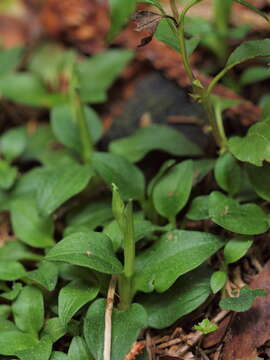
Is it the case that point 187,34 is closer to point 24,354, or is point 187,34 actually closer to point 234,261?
point 234,261

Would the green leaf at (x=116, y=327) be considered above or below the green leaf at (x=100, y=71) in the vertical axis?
below

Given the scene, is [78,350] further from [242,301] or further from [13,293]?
[242,301]

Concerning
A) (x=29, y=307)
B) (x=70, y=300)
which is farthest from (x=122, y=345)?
(x=29, y=307)

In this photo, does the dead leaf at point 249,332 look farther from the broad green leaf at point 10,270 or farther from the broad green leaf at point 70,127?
the broad green leaf at point 70,127

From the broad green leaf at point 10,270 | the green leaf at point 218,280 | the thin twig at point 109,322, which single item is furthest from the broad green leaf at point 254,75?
the broad green leaf at point 10,270

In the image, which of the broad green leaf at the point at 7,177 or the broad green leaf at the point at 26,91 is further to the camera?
the broad green leaf at the point at 26,91

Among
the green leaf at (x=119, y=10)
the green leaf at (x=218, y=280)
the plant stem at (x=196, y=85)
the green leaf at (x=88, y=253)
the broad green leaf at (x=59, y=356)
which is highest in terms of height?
the green leaf at (x=119, y=10)

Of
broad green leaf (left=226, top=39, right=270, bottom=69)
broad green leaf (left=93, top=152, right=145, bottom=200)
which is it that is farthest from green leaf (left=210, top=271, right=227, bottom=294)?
broad green leaf (left=226, top=39, right=270, bottom=69)

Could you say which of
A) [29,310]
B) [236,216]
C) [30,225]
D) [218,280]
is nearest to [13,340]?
[29,310]
